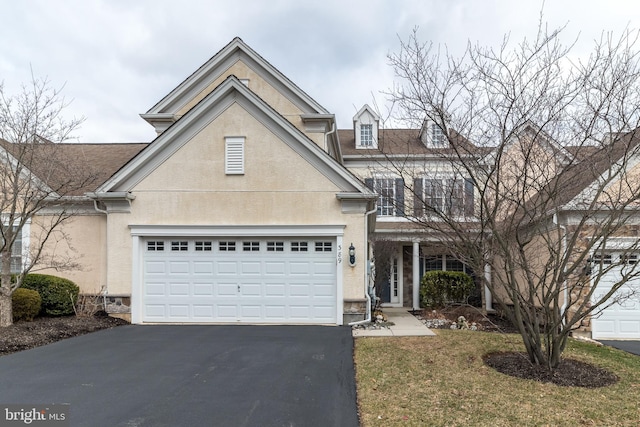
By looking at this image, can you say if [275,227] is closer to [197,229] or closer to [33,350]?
[197,229]

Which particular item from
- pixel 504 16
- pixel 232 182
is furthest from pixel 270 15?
pixel 504 16

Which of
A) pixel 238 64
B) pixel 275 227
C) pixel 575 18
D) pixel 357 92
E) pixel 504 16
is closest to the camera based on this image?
pixel 575 18

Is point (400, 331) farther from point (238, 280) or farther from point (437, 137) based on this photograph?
point (437, 137)

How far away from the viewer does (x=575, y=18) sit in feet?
21.0

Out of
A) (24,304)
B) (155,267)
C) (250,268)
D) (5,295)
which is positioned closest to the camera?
(5,295)

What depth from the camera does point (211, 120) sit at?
36.1ft

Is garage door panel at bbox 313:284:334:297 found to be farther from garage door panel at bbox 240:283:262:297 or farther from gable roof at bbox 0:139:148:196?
gable roof at bbox 0:139:148:196

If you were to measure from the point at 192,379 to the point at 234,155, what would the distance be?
6.38 meters

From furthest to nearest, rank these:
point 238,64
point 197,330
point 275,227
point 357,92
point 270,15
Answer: point 238,64
point 270,15
point 275,227
point 197,330
point 357,92

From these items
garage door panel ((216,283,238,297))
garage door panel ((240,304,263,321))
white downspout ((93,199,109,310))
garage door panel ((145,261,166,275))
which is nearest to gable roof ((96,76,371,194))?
white downspout ((93,199,109,310))

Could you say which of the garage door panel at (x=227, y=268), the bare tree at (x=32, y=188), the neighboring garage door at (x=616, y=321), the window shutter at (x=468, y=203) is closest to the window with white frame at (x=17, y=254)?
the bare tree at (x=32, y=188)

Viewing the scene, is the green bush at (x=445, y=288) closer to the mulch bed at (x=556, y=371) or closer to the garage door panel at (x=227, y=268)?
the mulch bed at (x=556, y=371)

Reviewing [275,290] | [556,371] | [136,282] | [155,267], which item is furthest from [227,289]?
[556,371]

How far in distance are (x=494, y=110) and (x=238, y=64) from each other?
10.3 m
